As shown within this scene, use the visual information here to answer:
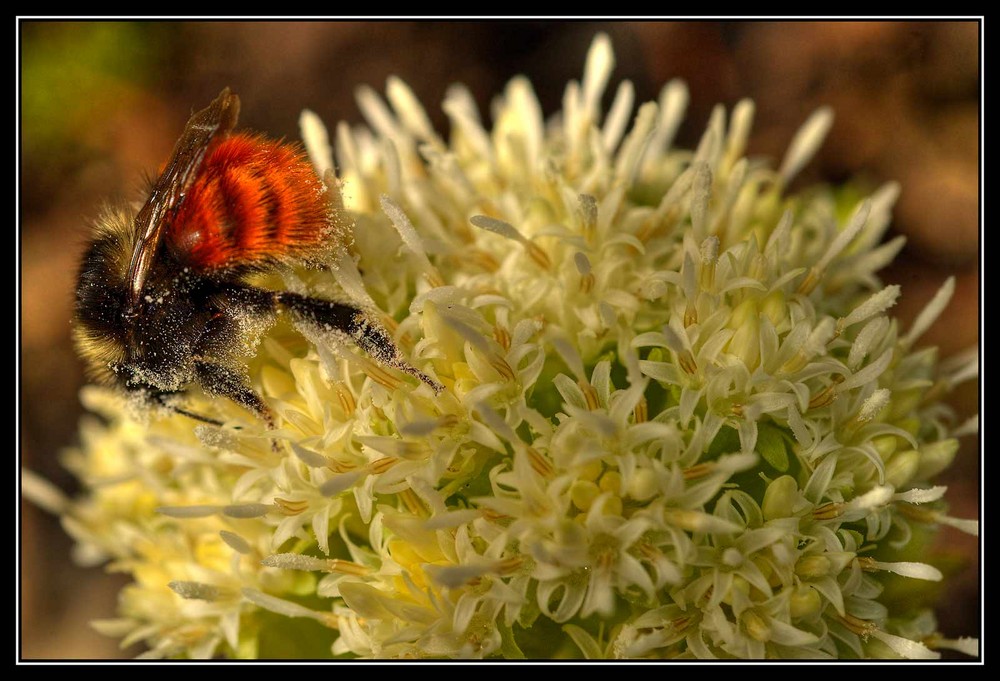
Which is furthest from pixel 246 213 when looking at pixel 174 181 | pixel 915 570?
pixel 915 570

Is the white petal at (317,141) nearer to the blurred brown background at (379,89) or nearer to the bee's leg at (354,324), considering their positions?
the bee's leg at (354,324)

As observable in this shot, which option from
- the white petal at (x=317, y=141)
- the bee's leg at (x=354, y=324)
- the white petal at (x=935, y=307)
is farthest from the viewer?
the white petal at (x=317, y=141)

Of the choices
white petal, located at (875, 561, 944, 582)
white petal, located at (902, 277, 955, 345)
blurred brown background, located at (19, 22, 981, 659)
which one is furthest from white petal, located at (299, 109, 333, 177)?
white petal, located at (875, 561, 944, 582)

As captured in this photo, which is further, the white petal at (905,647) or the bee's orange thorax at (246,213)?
the white petal at (905,647)

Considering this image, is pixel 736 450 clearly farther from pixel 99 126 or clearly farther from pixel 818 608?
pixel 99 126

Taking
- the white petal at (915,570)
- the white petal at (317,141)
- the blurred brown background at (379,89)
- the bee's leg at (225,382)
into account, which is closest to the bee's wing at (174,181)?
the bee's leg at (225,382)

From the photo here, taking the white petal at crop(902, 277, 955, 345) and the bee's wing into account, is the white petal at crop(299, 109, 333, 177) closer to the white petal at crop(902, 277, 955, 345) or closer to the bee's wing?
the bee's wing
